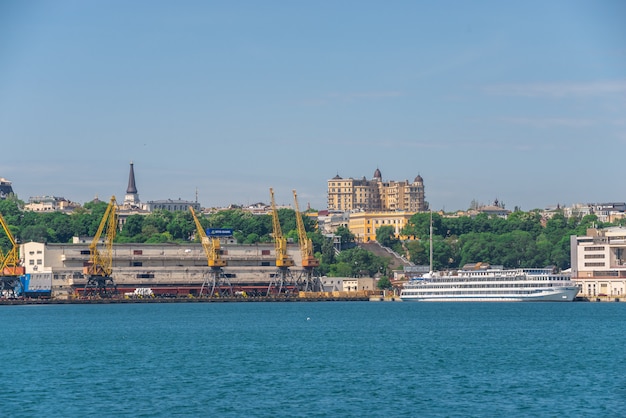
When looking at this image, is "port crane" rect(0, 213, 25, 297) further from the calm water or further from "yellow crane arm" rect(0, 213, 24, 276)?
the calm water

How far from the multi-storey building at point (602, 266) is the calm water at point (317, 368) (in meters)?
58.2

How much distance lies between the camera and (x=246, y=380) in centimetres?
5509

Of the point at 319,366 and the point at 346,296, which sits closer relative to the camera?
the point at 319,366

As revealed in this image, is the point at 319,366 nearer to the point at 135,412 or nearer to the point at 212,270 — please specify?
the point at 135,412

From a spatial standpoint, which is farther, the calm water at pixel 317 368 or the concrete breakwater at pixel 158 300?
the concrete breakwater at pixel 158 300

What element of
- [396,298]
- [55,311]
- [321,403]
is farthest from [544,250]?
[321,403]

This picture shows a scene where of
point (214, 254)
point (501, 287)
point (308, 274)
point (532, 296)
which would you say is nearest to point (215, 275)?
point (214, 254)

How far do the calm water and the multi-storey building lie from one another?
191 feet

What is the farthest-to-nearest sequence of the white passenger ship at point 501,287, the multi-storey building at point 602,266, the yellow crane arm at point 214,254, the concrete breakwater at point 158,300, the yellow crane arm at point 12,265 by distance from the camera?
the yellow crane arm at point 214,254 → the multi-storey building at point 602,266 → the yellow crane arm at point 12,265 → the concrete breakwater at point 158,300 → the white passenger ship at point 501,287

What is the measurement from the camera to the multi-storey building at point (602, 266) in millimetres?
158750

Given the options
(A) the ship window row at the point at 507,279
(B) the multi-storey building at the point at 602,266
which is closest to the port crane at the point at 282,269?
(A) the ship window row at the point at 507,279

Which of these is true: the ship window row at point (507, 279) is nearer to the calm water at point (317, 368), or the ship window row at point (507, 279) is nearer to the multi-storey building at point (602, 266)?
the multi-storey building at point (602, 266)

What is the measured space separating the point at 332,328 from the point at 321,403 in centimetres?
4381

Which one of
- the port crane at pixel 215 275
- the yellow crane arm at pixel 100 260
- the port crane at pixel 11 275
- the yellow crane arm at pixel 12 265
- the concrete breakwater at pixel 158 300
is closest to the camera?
the concrete breakwater at pixel 158 300
